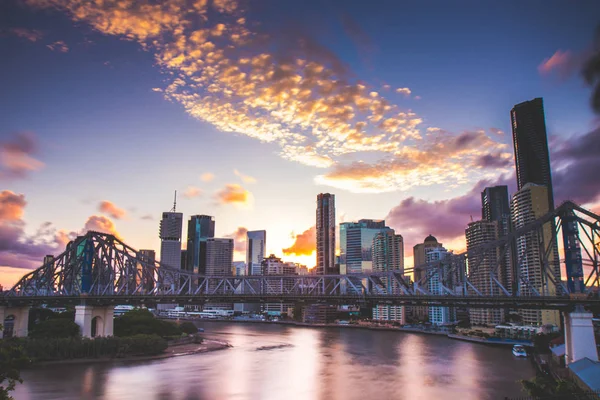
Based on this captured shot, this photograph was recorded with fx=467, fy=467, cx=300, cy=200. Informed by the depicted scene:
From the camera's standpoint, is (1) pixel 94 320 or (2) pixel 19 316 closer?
(2) pixel 19 316

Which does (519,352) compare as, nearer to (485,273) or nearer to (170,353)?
(170,353)

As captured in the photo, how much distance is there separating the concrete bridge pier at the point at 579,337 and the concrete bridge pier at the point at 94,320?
64.5m

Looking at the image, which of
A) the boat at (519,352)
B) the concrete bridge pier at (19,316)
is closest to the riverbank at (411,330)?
the boat at (519,352)

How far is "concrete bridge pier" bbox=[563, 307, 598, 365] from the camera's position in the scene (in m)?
47.6

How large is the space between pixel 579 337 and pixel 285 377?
31640mm

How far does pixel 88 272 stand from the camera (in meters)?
83.7

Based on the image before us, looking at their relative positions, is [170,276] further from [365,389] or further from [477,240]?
[477,240]

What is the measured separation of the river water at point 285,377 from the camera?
42969 mm

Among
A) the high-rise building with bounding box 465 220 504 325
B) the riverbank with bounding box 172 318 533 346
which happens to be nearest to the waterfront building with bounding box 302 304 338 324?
the riverbank with bounding box 172 318 533 346

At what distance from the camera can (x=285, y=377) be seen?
173 feet

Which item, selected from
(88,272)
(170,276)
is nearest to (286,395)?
(88,272)

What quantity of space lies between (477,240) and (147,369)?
155 metres

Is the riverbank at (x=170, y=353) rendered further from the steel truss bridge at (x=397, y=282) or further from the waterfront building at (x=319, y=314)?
the waterfront building at (x=319, y=314)

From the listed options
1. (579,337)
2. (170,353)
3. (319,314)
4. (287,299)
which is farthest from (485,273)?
(170,353)
